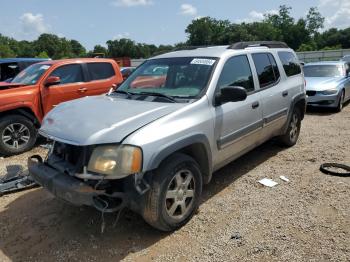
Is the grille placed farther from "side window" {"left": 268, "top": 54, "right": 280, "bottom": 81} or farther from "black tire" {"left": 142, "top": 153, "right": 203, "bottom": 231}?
"side window" {"left": 268, "top": 54, "right": 280, "bottom": 81}

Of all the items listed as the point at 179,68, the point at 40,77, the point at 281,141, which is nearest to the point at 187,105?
the point at 179,68

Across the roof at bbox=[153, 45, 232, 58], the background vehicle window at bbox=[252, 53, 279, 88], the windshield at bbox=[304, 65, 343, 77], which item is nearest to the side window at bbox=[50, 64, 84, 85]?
the roof at bbox=[153, 45, 232, 58]

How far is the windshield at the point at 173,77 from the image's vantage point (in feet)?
13.4

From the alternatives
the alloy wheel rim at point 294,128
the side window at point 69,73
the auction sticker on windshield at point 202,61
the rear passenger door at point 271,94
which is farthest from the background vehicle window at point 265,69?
the side window at point 69,73

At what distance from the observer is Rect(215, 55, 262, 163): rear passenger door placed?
13.5 ft

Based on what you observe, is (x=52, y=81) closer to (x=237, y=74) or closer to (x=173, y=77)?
(x=173, y=77)

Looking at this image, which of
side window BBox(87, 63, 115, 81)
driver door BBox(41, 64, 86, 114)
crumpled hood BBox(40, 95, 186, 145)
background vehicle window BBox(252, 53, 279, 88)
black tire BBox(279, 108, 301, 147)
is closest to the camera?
crumpled hood BBox(40, 95, 186, 145)

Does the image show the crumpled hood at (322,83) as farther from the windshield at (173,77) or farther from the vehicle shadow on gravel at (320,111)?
the windshield at (173,77)

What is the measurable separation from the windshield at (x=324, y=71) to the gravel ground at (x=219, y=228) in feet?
22.8

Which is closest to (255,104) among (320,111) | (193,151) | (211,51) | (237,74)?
(237,74)

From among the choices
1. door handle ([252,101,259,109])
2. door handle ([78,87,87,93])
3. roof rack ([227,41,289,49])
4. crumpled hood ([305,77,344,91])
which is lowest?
crumpled hood ([305,77,344,91])

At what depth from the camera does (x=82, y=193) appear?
120 inches

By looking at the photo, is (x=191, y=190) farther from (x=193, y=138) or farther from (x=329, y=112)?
(x=329, y=112)

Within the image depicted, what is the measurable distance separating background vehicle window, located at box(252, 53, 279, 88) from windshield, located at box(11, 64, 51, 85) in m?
4.50
